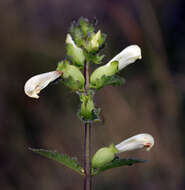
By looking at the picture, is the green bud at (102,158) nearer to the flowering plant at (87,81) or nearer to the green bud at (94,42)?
the flowering plant at (87,81)

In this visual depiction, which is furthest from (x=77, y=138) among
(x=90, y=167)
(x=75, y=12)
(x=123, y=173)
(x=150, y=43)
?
(x=75, y=12)

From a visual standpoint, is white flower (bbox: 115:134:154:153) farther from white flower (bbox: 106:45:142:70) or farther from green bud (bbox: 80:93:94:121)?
white flower (bbox: 106:45:142:70)

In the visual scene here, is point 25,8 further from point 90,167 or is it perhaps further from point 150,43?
point 90,167

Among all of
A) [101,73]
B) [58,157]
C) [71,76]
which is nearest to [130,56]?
[101,73]

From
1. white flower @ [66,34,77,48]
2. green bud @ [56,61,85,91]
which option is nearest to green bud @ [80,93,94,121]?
green bud @ [56,61,85,91]

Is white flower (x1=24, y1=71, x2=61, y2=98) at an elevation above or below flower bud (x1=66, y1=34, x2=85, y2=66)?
below

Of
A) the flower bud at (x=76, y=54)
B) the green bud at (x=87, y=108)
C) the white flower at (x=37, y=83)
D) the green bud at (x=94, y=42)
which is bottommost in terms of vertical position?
the green bud at (x=87, y=108)

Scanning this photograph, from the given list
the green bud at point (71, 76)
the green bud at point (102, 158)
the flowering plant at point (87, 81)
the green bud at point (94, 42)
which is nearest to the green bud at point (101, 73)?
the flowering plant at point (87, 81)
